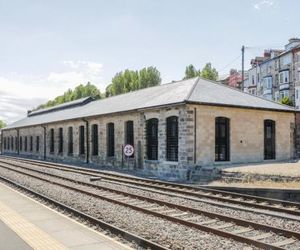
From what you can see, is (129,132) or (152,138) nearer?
(152,138)

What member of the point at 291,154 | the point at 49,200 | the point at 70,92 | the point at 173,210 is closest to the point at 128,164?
the point at 291,154

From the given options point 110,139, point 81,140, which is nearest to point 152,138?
point 110,139

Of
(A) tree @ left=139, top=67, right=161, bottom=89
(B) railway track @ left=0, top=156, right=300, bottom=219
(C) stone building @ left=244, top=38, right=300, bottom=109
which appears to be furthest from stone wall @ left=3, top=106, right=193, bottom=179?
(A) tree @ left=139, top=67, right=161, bottom=89

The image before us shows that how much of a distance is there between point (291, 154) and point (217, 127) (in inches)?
241

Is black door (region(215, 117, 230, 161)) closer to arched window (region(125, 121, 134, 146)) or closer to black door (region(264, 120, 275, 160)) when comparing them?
black door (region(264, 120, 275, 160))

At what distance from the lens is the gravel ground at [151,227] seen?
752cm

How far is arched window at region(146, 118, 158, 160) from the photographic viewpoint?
22.5 meters

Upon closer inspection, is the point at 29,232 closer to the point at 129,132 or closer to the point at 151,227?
the point at 151,227

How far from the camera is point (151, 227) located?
8.96 meters

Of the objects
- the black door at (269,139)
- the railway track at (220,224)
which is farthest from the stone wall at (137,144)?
the railway track at (220,224)

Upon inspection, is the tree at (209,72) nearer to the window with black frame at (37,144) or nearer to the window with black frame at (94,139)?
the window with black frame at (37,144)

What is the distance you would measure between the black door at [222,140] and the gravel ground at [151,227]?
29.9 feet

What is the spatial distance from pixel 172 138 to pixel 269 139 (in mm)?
5995

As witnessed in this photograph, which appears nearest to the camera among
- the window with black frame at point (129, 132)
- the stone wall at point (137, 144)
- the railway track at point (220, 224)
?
the railway track at point (220, 224)
